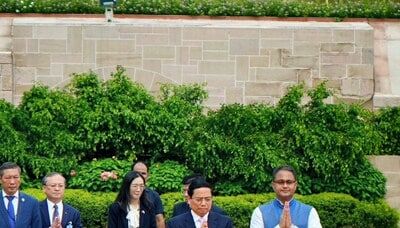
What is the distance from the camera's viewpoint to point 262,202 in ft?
53.2

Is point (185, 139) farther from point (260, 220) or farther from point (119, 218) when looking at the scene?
point (260, 220)

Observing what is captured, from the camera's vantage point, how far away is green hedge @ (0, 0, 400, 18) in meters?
21.1

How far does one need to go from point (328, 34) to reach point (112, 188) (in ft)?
16.5

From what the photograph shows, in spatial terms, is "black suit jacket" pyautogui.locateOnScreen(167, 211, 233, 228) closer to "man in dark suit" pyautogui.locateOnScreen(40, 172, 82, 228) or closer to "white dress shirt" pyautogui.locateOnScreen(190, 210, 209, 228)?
"white dress shirt" pyautogui.locateOnScreen(190, 210, 209, 228)

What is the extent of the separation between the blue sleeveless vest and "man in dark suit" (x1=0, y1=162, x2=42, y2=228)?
2.67 m

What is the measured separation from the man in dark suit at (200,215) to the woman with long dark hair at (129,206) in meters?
1.54

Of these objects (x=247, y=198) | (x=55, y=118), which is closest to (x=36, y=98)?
(x=55, y=118)

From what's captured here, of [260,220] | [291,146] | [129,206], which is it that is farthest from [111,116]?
Result: [260,220]

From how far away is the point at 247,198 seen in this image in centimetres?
1633

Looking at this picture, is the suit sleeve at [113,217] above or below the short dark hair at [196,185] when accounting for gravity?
below

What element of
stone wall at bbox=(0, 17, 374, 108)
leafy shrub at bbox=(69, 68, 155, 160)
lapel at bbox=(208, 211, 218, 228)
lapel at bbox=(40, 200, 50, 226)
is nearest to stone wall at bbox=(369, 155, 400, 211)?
stone wall at bbox=(0, 17, 374, 108)

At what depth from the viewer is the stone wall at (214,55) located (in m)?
19.8

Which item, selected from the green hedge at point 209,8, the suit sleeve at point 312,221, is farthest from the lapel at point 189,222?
the green hedge at point 209,8

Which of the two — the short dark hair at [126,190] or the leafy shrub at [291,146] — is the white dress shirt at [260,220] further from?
the leafy shrub at [291,146]
